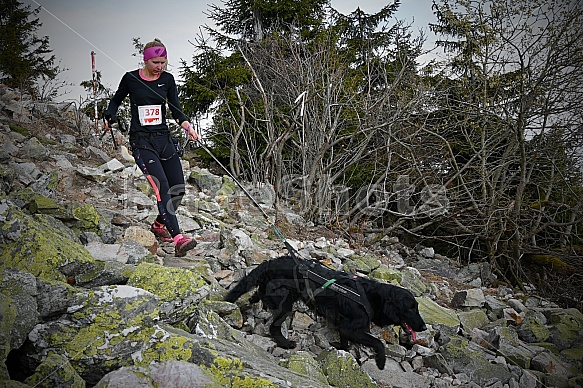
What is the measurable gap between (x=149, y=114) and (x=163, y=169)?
485mm

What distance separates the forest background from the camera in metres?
5.50

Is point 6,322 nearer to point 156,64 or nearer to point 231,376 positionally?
point 231,376

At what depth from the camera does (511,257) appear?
6.61m

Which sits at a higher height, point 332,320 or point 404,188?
point 404,188

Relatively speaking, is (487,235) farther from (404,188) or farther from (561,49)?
(561,49)

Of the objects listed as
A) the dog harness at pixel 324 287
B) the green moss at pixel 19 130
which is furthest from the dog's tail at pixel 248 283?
the green moss at pixel 19 130

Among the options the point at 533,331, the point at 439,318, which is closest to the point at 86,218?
the point at 439,318

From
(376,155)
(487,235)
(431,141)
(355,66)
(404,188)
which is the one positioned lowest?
(487,235)

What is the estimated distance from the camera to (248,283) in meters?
2.79

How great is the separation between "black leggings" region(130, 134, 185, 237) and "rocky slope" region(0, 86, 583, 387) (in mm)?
287

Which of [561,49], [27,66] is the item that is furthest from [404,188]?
[27,66]

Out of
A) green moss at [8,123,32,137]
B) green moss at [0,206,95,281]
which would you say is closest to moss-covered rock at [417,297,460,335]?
green moss at [0,206,95,281]

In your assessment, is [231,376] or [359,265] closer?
[231,376]

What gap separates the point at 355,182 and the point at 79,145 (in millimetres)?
5529
